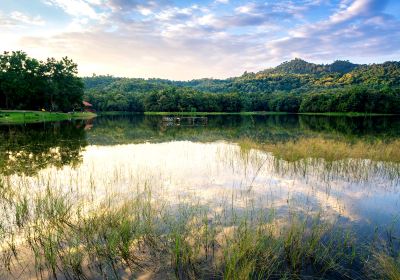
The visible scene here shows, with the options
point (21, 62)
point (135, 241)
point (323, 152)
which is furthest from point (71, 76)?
point (135, 241)

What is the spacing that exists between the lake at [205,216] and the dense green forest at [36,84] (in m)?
60.3

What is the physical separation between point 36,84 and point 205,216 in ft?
255

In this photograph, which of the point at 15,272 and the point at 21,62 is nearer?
the point at 15,272

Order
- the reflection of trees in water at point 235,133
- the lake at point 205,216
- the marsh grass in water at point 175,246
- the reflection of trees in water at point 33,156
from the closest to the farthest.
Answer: the marsh grass in water at point 175,246
the lake at point 205,216
the reflection of trees in water at point 33,156
the reflection of trees in water at point 235,133

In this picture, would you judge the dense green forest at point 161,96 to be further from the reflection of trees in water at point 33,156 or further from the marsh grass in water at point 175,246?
the marsh grass in water at point 175,246

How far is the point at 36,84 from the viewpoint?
72.9 m

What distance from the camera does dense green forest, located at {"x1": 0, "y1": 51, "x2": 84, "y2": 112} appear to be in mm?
68312

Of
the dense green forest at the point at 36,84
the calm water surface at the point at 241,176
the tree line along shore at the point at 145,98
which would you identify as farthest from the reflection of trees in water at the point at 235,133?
the dense green forest at the point at 36,84

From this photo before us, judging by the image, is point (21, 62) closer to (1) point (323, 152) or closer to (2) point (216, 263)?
(1) point (323, 152)

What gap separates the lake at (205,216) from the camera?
20.6 feet

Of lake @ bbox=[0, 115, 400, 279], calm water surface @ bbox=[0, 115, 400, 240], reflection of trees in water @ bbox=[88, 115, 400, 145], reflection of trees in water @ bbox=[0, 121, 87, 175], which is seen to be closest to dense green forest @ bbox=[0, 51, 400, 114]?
reflection of trees in water @ bbox=[88, 115, 400, 145]

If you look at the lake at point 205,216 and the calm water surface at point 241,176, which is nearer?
the lake at point 205,216

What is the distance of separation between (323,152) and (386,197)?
786cm

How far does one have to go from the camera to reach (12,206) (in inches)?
376
